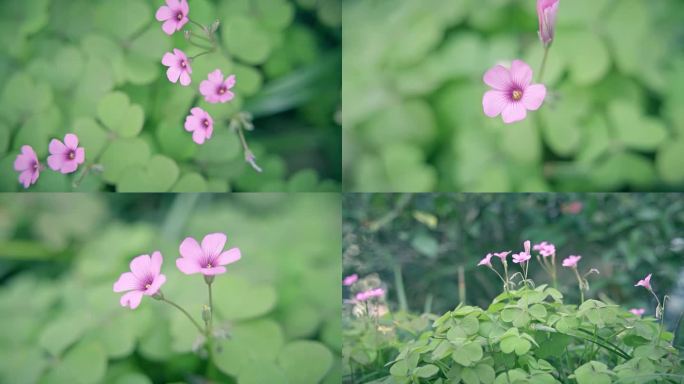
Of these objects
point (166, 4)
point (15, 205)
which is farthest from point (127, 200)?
point (166, 4)

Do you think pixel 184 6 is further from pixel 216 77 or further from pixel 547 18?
pixel 547 18

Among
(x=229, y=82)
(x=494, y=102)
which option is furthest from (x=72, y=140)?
(x=494, y=102)

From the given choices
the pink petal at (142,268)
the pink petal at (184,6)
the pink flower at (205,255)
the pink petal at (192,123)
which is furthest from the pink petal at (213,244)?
the pink petal at (184,6)

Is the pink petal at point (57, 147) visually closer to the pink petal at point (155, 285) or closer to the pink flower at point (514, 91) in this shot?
the pink petal at point (155, 285)

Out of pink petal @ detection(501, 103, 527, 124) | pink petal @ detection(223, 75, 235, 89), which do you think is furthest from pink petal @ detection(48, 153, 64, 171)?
pink petal @ detection(501, 103, 527, 124)

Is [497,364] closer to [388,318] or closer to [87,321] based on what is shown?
[388,318]
